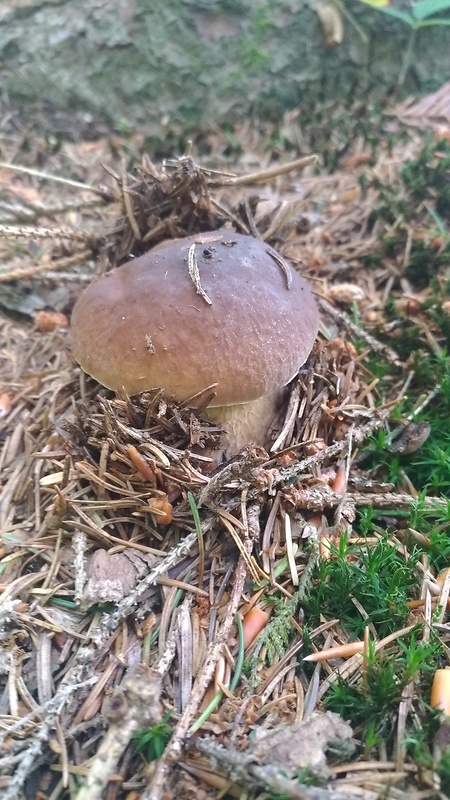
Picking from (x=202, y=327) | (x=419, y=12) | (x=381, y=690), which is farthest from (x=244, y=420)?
(x=419, y=12)

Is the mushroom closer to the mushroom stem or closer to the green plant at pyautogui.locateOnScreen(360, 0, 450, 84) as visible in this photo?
the mushroom stem

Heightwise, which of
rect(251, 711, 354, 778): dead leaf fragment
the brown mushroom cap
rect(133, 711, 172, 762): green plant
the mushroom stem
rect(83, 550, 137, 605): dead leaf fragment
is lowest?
rect(133, 711, 172, 762): green plant

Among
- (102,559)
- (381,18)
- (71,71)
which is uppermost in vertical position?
(381,18)

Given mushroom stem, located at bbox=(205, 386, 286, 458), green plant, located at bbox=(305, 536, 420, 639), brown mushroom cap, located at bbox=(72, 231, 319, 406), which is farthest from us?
mushroom stem, located at bbox=(205, 386, 286, 458)

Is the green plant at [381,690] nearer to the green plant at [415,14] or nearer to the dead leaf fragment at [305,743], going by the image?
the dead leaf fragment at [305,743]

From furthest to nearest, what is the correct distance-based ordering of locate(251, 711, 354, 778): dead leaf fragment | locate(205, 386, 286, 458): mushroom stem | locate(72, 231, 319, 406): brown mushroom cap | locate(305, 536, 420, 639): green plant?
locate(205, 386, 286, 458): mushroom stem → locate(72, 231, 319, 406): brown mushroom cap → locate(305, 536, 420, 639): green plant → locate(251, 711, 354, 778): dead leaf fragment

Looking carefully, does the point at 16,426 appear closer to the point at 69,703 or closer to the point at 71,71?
the point at 69,703

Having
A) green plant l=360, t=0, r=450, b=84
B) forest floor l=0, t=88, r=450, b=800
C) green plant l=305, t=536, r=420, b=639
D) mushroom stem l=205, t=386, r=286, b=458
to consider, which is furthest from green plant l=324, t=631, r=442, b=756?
green plant l=360, t=0, r=450, b=84

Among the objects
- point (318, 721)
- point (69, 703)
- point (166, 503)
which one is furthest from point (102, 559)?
point (318, 721)
